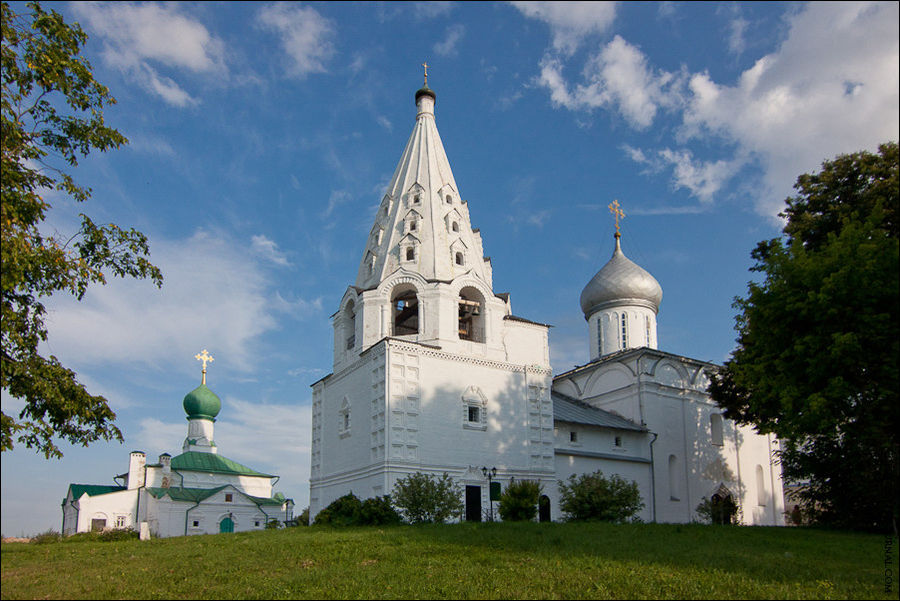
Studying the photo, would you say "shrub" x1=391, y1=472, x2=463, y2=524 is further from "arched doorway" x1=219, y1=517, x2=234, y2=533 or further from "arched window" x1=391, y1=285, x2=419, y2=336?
"arched doorway" x1=219, y1=517, x2=234, y2=533

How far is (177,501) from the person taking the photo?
31875mm

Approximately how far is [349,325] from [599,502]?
974cm

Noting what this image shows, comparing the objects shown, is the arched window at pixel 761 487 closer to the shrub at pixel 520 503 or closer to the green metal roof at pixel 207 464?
the shrub at pixel 520 503

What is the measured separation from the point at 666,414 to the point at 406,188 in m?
12.5

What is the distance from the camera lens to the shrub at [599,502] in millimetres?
20219

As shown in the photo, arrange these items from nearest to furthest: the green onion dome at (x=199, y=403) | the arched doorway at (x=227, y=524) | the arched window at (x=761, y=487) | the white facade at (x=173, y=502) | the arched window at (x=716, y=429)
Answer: the arched window at (x=716, y=429)
the arched window at (x=761, y=487)
the white facade at (x=173, y=502)
the arched doorway at (x=227, y=524)
the green onion dome at (x=199, y=403)

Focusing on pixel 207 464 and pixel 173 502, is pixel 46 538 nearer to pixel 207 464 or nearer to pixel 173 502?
pixel 173 502

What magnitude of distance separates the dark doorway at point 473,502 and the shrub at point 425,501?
298cm

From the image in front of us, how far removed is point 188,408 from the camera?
38.7m

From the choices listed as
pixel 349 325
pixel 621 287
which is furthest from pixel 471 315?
pixel 621 287

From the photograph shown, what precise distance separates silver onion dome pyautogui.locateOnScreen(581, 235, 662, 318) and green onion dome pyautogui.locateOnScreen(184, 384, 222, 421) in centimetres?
1985

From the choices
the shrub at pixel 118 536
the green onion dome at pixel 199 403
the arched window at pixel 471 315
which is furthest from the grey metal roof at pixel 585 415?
the green onion dome at pixel 199 403

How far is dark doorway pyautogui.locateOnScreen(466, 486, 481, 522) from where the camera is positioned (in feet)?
71.6

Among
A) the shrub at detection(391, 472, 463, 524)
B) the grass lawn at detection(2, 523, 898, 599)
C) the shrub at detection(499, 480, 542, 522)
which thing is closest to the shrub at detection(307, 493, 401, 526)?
the shrub at detection(391, 472, 463, 524)
